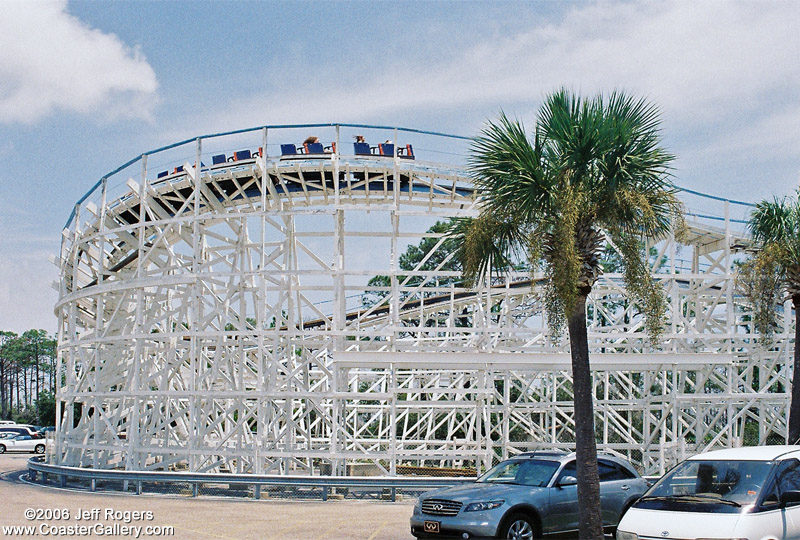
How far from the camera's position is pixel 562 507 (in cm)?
1218

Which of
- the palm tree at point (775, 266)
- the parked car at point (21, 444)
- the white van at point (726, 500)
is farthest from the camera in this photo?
the parked car at point (21, 444)

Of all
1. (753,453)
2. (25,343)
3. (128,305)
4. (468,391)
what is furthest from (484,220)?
(25,343)

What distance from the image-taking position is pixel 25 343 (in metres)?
99.1

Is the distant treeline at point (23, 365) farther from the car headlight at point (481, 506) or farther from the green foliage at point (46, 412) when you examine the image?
the car headlight at point (481, 506)

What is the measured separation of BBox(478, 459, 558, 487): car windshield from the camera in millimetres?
12469

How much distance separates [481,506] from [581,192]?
4.74 meters

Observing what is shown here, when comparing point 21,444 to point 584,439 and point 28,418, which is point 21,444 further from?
point 28,418

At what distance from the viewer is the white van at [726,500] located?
8.84m

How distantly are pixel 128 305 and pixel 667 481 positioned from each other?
2492 centimetres

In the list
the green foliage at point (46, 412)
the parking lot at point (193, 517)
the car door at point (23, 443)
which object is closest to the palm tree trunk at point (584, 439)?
the parking lot at point (193, 517)

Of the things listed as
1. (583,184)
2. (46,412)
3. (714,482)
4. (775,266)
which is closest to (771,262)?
(775,266)

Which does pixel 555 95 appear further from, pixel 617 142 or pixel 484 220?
pixel 484 220

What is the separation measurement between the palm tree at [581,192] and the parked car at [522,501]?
43.8 inches

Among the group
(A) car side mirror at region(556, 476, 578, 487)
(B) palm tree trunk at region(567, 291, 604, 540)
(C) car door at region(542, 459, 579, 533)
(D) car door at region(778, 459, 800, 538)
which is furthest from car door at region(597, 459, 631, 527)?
(D) car door at region(778, 459, 800, 538)
